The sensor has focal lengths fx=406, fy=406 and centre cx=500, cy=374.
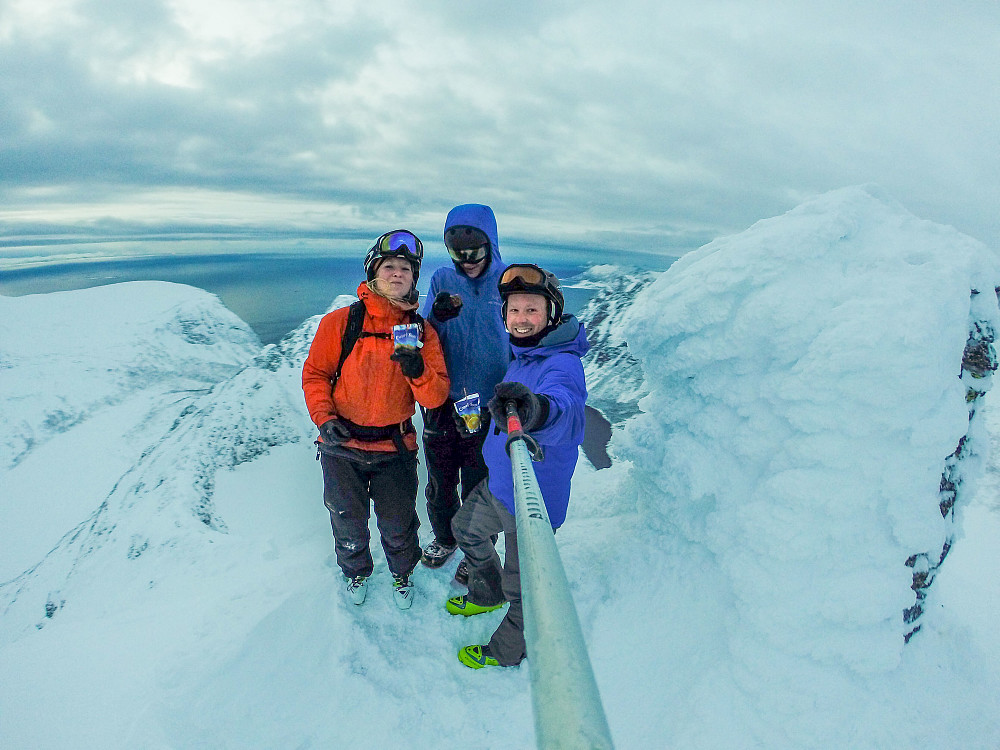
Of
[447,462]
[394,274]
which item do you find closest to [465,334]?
[394,274]

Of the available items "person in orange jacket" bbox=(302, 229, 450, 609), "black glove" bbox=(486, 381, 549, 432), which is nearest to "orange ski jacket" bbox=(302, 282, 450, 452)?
"person in orange jacket" bbox=(302, 229, 450, 609)

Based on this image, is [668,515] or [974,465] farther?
[668,515]

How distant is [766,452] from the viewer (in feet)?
9.30

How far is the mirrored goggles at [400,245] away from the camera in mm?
2914

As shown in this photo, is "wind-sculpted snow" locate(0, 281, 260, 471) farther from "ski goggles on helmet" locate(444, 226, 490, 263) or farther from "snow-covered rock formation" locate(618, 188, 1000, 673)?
"snow-covered rock formation" locate(618, 188, 1000, 673)

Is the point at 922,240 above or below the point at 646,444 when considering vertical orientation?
above

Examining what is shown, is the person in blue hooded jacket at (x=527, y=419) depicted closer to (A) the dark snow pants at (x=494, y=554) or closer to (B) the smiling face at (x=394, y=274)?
(A) the dark snow pants at (x=494, y=554)

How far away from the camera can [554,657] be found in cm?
74

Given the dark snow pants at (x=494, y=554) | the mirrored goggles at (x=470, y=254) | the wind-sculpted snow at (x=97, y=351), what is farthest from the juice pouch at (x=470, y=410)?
the wind-sculpted snow at (x=97, y=351)

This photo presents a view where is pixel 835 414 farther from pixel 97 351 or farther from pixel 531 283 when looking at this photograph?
pixel 97 351

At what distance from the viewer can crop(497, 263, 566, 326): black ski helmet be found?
232cm

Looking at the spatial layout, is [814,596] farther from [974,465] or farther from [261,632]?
[261,632]

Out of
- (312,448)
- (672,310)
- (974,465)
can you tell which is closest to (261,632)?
(312,448)

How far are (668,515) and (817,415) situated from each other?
140 cm
